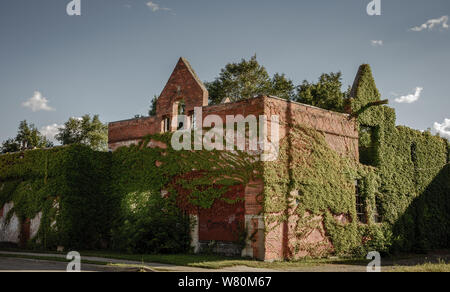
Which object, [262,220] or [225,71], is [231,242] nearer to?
[262,220]

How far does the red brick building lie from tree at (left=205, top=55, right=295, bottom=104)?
21.3 metres

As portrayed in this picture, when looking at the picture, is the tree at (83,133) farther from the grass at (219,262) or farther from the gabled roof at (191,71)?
the grass at (219,262)

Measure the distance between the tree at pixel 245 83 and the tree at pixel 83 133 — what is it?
18167 mm

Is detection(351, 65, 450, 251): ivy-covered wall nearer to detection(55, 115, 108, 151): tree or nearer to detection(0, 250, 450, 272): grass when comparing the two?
detection(0, 250, 450, 272): grass

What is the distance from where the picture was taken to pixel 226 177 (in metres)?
17.5

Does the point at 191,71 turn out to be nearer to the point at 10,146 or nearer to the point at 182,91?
the point at 182,91

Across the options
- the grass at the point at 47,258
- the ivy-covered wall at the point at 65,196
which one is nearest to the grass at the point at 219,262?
the grass at the point at 47,258

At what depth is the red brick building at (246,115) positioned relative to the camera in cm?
1623

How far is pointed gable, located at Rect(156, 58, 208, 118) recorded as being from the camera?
2208cm

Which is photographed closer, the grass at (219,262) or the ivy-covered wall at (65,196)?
the grass at (219,262)


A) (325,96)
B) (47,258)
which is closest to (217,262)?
(47,258)

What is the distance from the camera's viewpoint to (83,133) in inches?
2178
